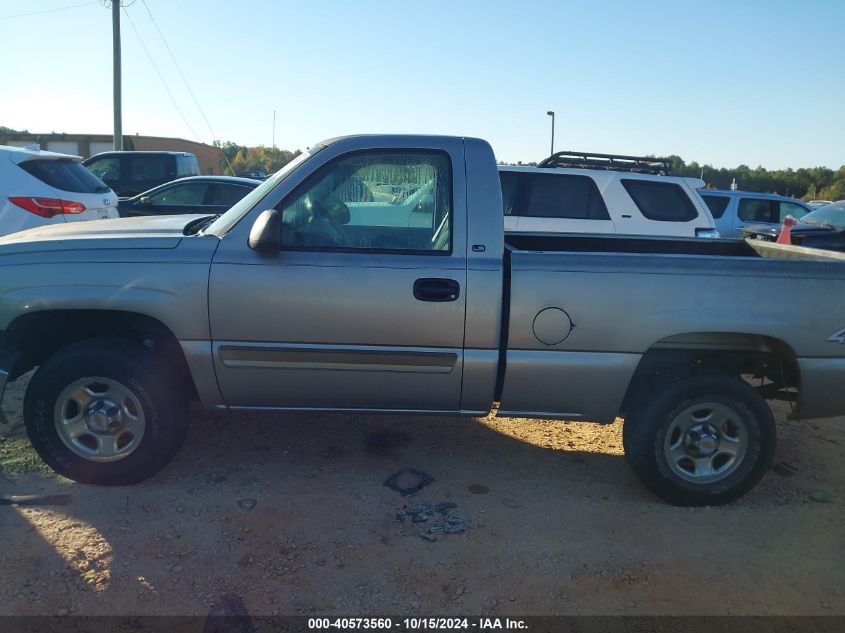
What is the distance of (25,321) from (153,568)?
1.60m

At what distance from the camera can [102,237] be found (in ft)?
12.4

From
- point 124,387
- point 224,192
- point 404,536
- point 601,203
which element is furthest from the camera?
point 224,192

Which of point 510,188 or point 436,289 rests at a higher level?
point 510,188

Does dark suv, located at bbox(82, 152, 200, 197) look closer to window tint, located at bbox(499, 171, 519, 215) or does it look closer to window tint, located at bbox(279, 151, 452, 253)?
window tint, located at bbox(499, 171, 519, 215)

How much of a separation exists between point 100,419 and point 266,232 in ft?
4.69

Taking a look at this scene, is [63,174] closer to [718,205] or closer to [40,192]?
[40,192]

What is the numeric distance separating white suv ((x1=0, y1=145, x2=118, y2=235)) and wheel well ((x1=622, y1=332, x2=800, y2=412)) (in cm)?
618

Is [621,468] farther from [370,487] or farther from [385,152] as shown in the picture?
[385,152]

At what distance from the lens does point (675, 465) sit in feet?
12.8

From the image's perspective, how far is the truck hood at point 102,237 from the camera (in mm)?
3709

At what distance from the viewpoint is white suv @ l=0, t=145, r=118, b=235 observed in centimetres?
688

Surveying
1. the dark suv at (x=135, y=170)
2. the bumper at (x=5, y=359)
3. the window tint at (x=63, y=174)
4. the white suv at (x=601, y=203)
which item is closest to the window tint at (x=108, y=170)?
the dark suv at (x=135, y=170)

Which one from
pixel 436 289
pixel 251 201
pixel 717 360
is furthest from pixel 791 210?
pixel 251 201

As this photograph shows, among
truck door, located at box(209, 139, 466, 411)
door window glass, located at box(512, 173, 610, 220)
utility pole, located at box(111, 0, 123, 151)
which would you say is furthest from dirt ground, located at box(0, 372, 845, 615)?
utility pole, located at box(111, 0, 123, 151)
